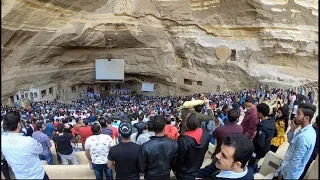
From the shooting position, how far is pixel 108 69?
2183 cm

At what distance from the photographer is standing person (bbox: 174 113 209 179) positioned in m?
3.68

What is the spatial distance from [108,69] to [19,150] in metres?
18.8

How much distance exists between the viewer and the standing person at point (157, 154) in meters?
3.48

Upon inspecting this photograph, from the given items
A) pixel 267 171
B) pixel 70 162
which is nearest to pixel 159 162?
pixel 267 171

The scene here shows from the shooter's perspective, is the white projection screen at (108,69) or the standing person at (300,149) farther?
the white projection screen at (108,69)

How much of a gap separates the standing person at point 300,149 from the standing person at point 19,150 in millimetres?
3023

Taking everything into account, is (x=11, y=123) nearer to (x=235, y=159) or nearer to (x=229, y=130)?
(x=235, y=159)

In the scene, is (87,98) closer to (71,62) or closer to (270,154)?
(71,62)

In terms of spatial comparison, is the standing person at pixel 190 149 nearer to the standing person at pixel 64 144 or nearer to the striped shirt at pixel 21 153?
the striped shirt at pixel 21 153

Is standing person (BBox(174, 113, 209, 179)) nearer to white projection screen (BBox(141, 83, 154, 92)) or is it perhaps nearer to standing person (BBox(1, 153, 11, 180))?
standing person (BBox(1, 153, 11, 180))

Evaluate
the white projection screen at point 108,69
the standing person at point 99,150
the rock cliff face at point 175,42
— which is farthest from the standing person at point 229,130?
the white projection screen at point 108,69

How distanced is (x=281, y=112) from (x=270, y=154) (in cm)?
110

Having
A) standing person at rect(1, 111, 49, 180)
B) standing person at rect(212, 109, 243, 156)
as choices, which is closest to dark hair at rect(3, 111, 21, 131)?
standing person at rect(1, 111, 49, 180)

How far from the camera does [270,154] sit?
14.1ft
